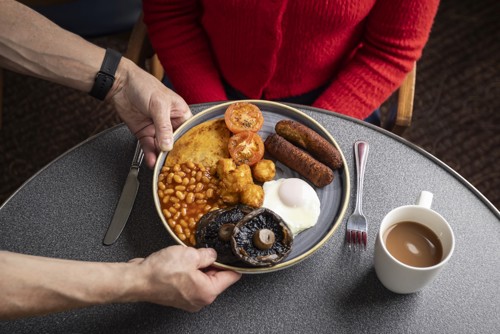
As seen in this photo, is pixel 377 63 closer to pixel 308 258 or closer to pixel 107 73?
pixel 308 258

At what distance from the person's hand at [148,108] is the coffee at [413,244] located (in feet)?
2.06

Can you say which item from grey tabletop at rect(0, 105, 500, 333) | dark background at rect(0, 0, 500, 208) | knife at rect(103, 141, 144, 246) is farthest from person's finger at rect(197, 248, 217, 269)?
dark background at rect(0, 0, 500, 208)

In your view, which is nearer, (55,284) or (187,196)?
(55,284)

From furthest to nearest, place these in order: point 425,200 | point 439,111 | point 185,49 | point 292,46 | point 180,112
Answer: point 439,111
point 185,49
point 292,46
point 180,112
point 425,200

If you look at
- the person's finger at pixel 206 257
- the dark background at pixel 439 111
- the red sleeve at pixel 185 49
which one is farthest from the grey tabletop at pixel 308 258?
the dark background at pixel 439 111

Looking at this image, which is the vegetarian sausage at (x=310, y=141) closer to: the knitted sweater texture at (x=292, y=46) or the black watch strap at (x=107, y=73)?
the knitted sweater texture at (x=292, y=46)

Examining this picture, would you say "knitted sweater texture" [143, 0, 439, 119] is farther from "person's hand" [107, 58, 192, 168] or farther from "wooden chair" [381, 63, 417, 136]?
"person's hand" [107, 58, 192, 168]

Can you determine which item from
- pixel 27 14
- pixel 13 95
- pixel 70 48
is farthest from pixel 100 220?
pixel 13 95

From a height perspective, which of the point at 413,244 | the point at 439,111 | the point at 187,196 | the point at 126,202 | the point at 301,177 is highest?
the point at 413,244

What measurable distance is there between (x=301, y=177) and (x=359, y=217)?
188 mm

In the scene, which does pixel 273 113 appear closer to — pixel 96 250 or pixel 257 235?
pixel 257 235

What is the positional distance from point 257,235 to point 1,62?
961 millimetres

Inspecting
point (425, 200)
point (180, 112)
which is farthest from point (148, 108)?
point (425, 200)

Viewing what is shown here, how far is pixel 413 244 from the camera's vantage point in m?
1.16
